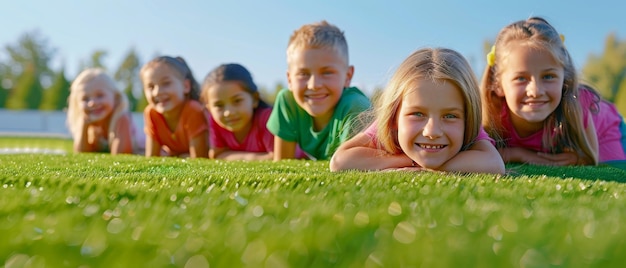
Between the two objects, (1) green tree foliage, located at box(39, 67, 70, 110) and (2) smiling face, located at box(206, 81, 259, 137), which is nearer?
(2) smiling face, located at box(206, 81, 259, 137)

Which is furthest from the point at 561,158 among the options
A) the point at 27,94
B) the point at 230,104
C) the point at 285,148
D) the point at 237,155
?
the point at 27,94

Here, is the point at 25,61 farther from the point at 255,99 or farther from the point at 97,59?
the point at 255,99

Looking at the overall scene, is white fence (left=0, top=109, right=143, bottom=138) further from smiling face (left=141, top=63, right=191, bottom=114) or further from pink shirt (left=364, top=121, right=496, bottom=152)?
pink shirt (left=364, top=121, right=496, bottom=152)

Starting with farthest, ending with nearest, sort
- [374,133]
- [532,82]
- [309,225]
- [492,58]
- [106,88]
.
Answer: [106,88] → [492,58] → [532,82] → [374,133] → [309,225]

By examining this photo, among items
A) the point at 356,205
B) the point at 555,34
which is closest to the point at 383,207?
the point at 356,205

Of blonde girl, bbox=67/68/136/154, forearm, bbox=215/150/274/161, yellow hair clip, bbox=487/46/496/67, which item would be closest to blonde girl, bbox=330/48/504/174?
yellow hair clip, bbox=487/46/496/67

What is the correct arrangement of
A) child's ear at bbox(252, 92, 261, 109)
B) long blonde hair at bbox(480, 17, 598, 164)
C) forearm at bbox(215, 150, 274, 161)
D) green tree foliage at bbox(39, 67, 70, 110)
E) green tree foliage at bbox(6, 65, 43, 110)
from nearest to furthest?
1. long blonde hair at bbox(480, 17, 598, 164)
2. forearm at bbox(215, 150, 274, 161)
3. child's ear at bbox(252, 92, 261, 109)
4. green tree foliage at bbox(39, 67, 70, 110)
5. green tree foliage at bbox(6, 65, 43, 110)

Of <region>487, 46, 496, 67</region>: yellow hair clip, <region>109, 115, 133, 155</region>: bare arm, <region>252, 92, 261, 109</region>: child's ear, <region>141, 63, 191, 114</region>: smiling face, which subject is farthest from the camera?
<region>109, 115, 133, 155</region>: bare arm

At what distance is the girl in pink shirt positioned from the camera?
18.9 ft

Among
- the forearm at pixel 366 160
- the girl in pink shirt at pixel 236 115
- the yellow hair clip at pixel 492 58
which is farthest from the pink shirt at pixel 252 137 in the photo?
the forearm at pixel 366 160

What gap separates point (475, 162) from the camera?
9.74 feet

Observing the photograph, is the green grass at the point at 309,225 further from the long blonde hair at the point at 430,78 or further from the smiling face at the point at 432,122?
the long blonde hair at the point at 430,78

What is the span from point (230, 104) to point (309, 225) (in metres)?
4.48

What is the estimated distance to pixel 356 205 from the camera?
1736mm
